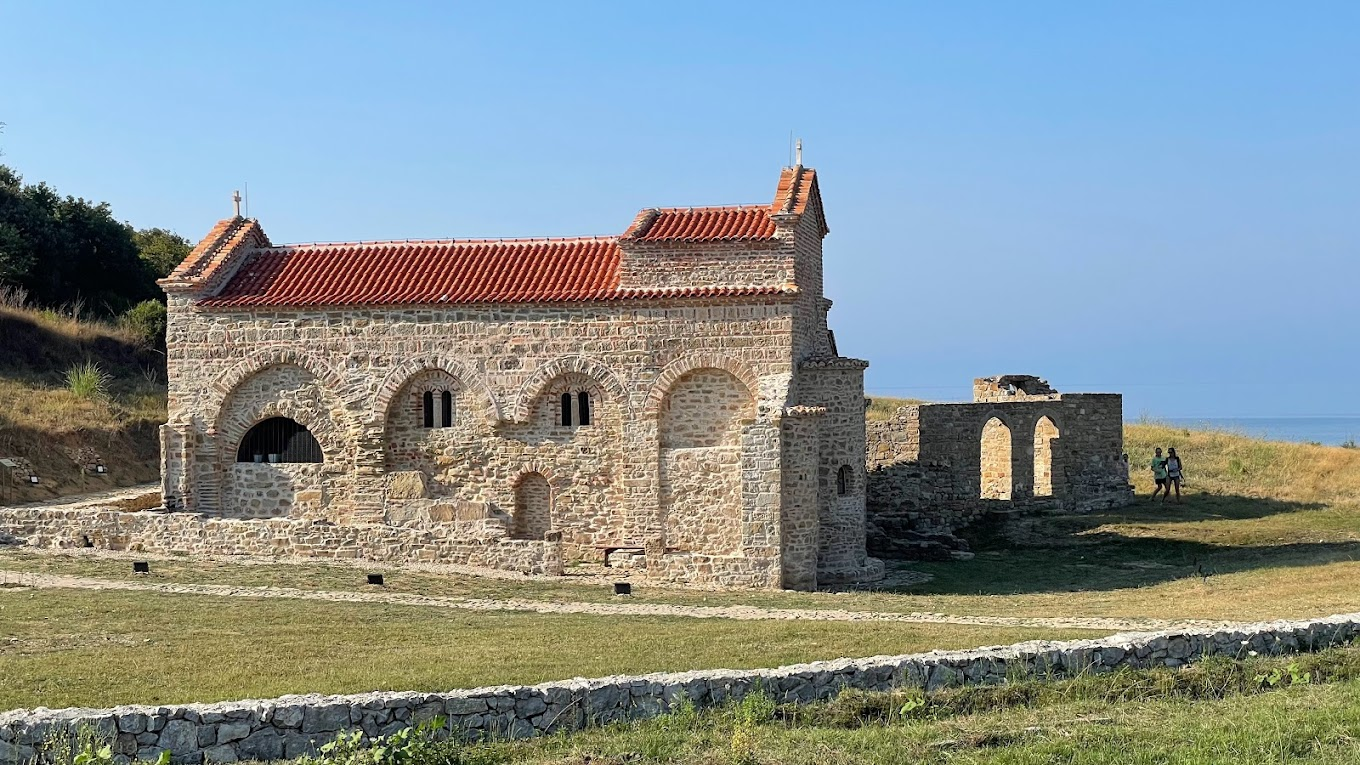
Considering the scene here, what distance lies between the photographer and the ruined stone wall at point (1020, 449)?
31906mm

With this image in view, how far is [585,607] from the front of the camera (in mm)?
18812

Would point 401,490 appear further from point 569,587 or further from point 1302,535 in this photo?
point 1302,535

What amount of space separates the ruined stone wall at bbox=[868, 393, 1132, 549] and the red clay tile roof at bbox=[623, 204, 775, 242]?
8180mm

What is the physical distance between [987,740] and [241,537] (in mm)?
16812

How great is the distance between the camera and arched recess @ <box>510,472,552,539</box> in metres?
24.3

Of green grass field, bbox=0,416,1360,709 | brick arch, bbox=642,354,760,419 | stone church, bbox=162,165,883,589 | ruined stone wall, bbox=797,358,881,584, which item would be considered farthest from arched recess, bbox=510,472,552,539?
ruined stone wall, bbox=797,358,881,584

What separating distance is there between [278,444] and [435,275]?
15.0ft

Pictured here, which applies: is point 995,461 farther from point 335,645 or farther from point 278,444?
point 335,645

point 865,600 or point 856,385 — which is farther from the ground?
point 856,385

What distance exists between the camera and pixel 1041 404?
33062 millimetres

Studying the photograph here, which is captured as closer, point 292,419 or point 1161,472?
point 292,419

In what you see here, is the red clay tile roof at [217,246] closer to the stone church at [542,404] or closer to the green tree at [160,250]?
the stone church at [542,404]

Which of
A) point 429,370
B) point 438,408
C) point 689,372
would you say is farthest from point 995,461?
point 429,370

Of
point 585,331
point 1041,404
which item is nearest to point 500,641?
point 585,331
